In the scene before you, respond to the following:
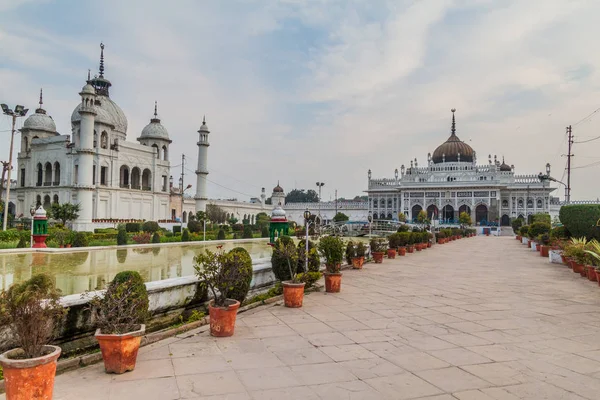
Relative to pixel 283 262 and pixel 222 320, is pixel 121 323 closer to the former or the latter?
pixel 222 320

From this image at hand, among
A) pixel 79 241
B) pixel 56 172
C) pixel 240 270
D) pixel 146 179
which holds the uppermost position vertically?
pixel 56 172

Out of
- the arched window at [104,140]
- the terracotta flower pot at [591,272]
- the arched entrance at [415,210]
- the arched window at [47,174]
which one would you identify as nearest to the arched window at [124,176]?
the arched window at [104,140]

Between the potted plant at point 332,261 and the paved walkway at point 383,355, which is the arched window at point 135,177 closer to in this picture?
the potted plant at point 332,261

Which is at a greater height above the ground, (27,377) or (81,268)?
(27,377)

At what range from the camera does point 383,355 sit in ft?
13.7

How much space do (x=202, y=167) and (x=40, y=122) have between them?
15375mm

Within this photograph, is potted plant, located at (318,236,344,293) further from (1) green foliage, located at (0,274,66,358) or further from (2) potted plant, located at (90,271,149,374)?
(1) green foliage, located at (0,274,66,358)

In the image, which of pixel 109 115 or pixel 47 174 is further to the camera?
pixel 109 115

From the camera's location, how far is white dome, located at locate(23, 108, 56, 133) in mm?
38094

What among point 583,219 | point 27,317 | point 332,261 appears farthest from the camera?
point 583,219

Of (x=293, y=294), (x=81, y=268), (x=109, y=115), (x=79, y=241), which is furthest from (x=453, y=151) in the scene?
(x=293, y=294)

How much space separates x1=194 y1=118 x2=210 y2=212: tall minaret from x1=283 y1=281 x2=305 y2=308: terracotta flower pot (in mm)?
31057

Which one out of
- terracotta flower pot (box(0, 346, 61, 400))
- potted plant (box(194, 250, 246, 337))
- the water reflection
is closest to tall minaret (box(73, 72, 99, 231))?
the water reflection

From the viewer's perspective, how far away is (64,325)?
14.1ft
